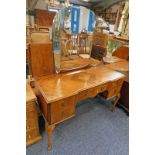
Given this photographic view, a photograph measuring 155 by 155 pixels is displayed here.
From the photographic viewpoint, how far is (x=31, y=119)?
1313 millimetres

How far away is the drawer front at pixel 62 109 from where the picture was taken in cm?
111

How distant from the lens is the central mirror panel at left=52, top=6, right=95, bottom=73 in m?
1.52

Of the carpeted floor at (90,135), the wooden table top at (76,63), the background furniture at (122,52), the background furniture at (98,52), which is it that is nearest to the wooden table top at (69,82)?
the wooden table top at (76,63)

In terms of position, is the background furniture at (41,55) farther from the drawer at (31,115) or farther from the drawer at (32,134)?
the drawer at (32,134)

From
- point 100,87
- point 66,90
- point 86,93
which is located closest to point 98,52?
point 100,87

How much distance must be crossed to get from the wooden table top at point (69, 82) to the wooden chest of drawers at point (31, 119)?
137 mm

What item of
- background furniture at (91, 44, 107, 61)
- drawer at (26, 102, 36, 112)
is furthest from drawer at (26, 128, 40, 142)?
background furniture at (91, 44, 107, 61)

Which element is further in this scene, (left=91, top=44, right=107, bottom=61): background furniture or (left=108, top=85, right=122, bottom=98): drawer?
(left=91, top=44, right=107, bottom=61): background furniture

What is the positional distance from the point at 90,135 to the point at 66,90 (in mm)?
792

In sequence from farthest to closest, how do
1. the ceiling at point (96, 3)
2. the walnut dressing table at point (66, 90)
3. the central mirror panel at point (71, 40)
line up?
the ceiling at point (96, 3) → the central mirror panel at point (71, 40) → the walnut dressing table at point (66, 90)

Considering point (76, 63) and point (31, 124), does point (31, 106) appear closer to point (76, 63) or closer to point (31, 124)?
point (31, 124)

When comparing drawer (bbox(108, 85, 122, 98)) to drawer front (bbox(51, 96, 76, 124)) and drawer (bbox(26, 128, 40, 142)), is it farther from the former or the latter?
drawer (bbox(26, 128, 40, 142))

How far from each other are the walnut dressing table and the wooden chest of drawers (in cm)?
8
